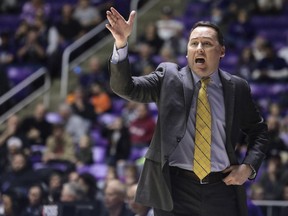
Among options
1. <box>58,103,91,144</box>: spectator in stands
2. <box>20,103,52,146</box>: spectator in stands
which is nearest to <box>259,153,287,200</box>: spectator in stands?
<box>58,103,91,144</box>: spectator in stands

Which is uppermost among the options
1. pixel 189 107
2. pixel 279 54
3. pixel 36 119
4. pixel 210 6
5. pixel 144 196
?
pixel 210 6

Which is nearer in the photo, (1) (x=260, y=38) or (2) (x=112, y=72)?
(2) (x=112, y=72)

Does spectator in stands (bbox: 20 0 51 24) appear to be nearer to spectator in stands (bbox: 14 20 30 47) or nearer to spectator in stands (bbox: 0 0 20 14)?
spectator in stands (bbox: 0 0 20 14)

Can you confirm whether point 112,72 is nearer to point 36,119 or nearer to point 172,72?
point 172,72

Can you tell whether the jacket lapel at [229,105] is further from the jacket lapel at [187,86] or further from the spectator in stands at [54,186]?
the spectator in stands at [54,186]

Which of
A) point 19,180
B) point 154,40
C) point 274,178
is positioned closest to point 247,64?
point 154,40

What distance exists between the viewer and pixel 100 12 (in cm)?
1463

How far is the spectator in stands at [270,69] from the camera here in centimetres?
1214

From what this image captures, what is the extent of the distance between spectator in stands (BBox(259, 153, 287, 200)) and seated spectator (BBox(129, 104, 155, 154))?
6.58 feet

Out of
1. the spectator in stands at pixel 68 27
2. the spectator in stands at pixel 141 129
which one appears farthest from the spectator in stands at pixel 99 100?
the spectator in stands at pixel 68 27

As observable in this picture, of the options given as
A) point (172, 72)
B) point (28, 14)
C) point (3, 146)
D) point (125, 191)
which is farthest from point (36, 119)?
point (172, 72)

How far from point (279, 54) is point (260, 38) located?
45cm

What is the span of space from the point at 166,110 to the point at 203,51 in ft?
1.13

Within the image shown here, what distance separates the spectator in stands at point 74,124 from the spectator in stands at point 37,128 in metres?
0.27
